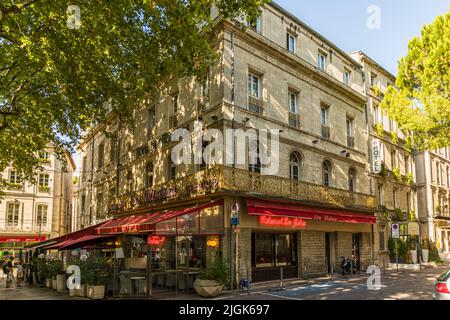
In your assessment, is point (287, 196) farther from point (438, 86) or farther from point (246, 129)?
point (438, 86)

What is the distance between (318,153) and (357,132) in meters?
5.61

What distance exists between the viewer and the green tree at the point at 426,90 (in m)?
19.4

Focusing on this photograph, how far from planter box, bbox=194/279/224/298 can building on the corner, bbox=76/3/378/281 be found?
203 cm

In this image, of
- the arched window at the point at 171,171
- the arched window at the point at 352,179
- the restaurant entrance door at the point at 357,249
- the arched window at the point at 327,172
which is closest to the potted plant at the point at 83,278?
the arched window at the point at 171,171

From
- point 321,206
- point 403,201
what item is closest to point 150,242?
point 321,206

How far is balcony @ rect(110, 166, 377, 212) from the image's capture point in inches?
632

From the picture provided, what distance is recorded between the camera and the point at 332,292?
1502cm

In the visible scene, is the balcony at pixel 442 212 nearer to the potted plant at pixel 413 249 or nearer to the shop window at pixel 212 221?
the potted plant at pixel 413 249

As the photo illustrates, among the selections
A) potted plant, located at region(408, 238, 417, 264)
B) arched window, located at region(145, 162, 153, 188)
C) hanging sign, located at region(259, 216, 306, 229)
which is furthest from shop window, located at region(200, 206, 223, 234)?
potted plant, located at region(408, 238, 417, 264)

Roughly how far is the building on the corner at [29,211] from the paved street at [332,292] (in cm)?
2372

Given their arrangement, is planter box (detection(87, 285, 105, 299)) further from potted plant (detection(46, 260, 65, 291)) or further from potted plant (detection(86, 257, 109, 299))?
potted plant (detection(46, 260, 65, 291))

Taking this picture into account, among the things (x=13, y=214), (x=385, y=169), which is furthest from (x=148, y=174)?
(x=13, y=214)

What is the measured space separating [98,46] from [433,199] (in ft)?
105

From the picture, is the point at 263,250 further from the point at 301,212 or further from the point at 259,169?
the point at 259,169
